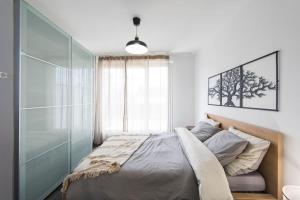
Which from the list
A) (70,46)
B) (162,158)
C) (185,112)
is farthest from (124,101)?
(162,158)

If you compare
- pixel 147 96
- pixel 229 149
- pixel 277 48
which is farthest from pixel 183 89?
pixel 277 48

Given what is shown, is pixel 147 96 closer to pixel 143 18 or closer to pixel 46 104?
pixel 143 18

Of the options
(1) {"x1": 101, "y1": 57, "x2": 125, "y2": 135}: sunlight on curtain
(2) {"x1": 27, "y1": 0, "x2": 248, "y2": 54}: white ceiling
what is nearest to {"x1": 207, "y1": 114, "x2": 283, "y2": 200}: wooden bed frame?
(2) {"x1": 27, "y1": 0, "x2": 248, "y2": 54}: white ceiling

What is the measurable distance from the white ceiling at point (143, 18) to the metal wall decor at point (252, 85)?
0.86 metres

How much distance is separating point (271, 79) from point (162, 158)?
1385mm

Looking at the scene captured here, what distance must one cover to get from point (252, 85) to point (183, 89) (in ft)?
9.03

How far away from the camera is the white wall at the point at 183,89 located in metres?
4.77

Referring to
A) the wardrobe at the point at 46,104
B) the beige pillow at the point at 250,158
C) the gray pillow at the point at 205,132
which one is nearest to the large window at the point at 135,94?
the wardrobe at the point at 46,104

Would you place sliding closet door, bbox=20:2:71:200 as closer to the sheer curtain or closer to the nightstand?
the sheer curtain

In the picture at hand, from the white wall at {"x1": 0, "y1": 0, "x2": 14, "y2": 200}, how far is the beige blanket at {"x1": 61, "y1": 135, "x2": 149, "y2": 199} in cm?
61

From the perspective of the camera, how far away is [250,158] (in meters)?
1.76

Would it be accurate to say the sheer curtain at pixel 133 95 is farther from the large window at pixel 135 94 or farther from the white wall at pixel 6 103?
the white wall at pixel 6 103

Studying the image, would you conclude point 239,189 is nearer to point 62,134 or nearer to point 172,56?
point 62,134

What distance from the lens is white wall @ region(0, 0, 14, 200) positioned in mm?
1696
